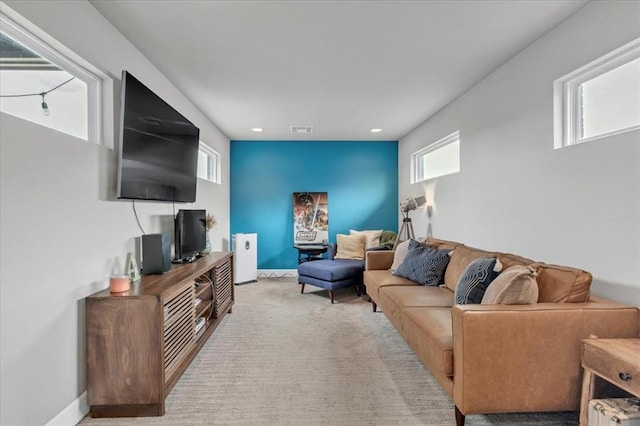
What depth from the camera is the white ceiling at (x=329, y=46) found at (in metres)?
2.01

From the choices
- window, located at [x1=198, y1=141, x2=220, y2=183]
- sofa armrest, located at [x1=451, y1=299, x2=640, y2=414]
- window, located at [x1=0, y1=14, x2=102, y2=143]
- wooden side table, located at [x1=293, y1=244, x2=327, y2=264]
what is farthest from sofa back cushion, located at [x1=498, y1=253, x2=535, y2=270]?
window, located at [x1=198, y1=141, x2=220, y2=183]

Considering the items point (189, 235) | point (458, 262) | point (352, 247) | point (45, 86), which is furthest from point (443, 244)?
point (45, 86)

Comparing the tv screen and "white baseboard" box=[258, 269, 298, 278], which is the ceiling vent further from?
"white baseboard" box=[258, 269, 298, 278]

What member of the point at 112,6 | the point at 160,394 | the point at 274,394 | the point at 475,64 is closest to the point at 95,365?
the point at 160,394

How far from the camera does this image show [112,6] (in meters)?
1.98

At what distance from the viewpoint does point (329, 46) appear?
8.06ft

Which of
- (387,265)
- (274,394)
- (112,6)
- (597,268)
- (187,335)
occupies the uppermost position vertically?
(112,6)

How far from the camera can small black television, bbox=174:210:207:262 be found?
9.89ft

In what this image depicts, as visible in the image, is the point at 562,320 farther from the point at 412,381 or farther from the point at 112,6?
the point at 112,6

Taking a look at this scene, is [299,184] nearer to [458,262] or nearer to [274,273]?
[274,273]

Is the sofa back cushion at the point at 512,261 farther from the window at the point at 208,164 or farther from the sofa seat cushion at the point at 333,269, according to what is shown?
the window at the point at 208,164

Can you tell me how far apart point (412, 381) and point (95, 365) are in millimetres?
1964

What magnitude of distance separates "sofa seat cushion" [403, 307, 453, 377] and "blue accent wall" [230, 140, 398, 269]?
11.5ft

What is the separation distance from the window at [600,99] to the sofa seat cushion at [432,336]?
144 cm
